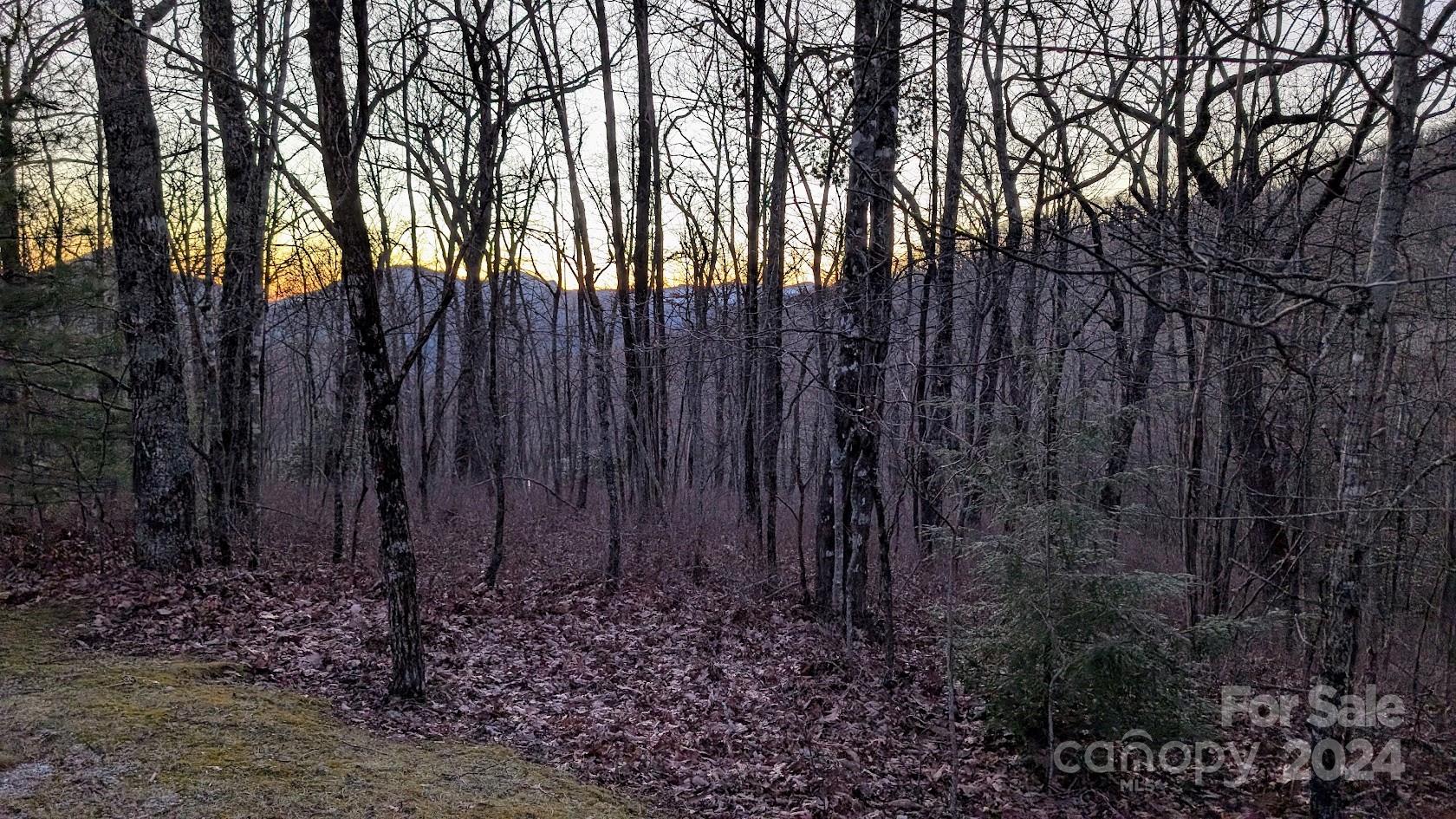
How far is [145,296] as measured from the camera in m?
8.16

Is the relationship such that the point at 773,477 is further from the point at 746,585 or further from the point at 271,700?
the point at 271,700

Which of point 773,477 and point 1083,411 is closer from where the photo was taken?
point 1083,411

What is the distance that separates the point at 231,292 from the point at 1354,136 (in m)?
13.5

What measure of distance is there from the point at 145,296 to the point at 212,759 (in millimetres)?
5869

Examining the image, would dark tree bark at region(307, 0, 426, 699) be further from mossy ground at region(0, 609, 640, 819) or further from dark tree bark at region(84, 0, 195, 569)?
dark tree bark at region(84, 0, 195, 569)

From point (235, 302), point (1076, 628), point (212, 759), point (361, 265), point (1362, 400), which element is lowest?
point (212, 759)

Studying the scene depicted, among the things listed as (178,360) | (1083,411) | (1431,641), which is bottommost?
(1431,641)

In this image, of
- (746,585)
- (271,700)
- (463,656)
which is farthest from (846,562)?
(271,700)

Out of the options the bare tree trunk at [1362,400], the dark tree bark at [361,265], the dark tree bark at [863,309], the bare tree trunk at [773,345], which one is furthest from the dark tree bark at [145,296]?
the bare tree trunk at [1362,400]

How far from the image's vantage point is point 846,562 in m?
8.30

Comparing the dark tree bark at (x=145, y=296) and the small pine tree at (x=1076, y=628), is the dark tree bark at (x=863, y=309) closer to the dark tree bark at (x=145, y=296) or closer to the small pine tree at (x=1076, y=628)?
the small pine tree at (x=1076, y=628)

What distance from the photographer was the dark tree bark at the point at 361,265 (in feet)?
18.1

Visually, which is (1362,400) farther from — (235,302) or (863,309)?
(235,302)

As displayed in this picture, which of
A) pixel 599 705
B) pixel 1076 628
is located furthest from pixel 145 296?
pixel 1076 628
